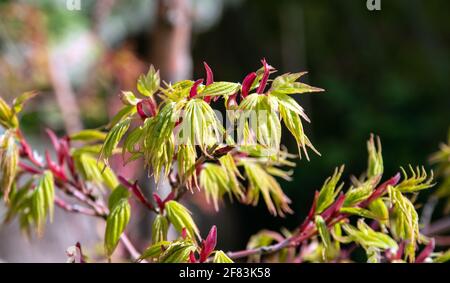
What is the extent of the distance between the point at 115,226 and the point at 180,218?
0.07m

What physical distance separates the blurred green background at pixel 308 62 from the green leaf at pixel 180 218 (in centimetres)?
179

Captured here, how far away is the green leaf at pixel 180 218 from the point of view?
2.19 ft

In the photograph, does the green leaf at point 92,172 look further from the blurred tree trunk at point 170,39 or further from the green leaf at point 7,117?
the blurred tree trunk at point 170,39

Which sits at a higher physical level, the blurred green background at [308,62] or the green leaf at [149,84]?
the blurred green background at [308,62]

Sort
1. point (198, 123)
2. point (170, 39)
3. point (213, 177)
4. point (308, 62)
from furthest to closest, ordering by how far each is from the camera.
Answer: point (308, 62) → point (170, 39) → point (213, 177) → point (198, 123)

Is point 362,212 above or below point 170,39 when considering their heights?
below

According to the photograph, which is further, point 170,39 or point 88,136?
point 170,39

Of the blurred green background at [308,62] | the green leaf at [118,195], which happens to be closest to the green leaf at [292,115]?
the green leaf at [118,195]

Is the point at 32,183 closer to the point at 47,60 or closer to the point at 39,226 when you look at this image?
the point at 39,226

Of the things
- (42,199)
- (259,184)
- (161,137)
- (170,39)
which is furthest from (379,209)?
(170,39)

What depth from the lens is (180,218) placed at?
0.67 meters

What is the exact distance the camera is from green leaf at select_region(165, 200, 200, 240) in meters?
0.67

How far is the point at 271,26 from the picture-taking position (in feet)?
14.4

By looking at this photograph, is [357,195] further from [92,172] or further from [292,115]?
[92,172]
